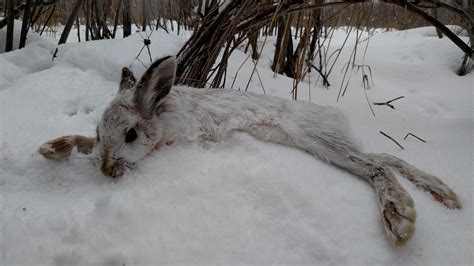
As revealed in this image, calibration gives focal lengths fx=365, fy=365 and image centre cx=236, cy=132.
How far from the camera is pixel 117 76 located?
2.55 metres

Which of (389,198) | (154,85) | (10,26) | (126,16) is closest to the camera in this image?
(389,198)

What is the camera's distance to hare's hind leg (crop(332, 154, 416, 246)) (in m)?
1.27

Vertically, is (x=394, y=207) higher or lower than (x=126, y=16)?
lower

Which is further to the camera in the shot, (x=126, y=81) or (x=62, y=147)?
(x=126, y=81)

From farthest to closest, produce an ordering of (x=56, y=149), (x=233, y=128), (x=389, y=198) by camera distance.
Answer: (x=233, y=128) → (x=56, y=149) → (x=389, y=198)

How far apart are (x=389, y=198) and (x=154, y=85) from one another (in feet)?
3.67

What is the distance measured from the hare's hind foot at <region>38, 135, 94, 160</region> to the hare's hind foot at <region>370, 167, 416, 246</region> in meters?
1.31

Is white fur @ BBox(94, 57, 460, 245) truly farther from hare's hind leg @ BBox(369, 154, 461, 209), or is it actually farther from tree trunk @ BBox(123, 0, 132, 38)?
tree trunk @ BBox(123, 0, 132, 38)

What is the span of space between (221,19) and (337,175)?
53.1 inches

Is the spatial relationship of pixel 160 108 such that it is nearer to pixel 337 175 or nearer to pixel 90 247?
pixel 90 247

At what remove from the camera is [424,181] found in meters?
1.63

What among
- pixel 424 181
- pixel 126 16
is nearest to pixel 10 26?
pixel 126 16

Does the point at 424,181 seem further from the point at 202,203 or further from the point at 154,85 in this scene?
the point at 154,85

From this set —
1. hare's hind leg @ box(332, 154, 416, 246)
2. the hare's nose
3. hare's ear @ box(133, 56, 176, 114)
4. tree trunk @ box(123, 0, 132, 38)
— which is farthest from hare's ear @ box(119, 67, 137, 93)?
tree trunk @ box(123, 0, 132, 38)
